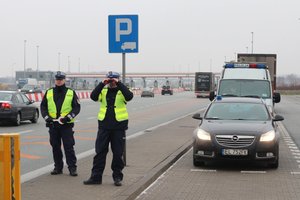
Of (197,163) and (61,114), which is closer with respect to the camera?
(61,114)

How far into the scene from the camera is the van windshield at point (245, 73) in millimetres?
21266

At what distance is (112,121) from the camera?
8.81 metres

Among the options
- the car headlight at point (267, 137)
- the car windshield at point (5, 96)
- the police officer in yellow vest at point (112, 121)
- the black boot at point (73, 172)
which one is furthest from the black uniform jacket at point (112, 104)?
the car windshield at point (5, 96)

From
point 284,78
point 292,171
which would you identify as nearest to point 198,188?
point 292,171

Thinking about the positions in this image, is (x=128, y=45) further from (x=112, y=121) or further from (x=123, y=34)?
(x=112, y=121)

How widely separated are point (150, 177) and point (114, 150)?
1038 millimetres

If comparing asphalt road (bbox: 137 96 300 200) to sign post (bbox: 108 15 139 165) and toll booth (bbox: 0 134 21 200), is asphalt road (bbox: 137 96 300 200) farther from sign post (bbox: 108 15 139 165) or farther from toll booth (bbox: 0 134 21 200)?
toll booth (bbox: 0 134 21 200)

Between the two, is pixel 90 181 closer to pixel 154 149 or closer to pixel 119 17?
pixel 119 17

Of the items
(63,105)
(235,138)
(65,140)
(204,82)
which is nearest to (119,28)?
(63,105)

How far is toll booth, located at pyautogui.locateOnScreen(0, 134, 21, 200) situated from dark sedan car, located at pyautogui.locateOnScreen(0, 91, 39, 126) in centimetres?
1585

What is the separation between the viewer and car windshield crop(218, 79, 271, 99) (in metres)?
20.0

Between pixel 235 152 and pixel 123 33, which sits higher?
pixel 123 33

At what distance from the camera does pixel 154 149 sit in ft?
45.6

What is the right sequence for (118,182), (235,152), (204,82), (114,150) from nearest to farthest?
1. (118,182)
2. (114,150)
3. (235,152)
4. (204,82)
